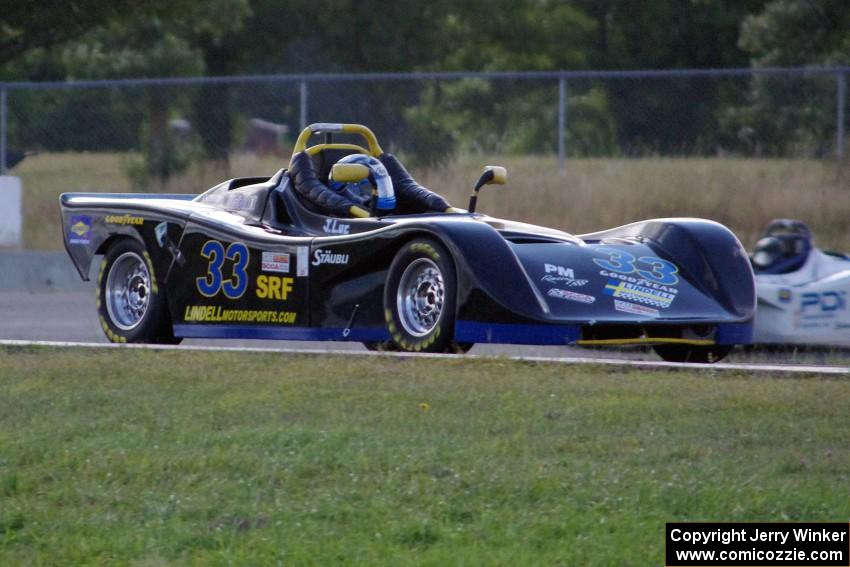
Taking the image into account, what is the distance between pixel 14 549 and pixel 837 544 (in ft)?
8.15

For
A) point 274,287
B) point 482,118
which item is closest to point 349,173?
point 274,287

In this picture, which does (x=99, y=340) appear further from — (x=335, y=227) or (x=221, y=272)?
(x=335, y=227)

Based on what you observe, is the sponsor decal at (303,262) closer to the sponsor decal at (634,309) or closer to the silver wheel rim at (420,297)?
the silver wheel rim at (420,297)

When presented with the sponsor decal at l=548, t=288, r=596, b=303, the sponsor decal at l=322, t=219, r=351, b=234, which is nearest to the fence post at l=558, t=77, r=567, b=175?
the sponsor decal at l=322, t=219, r=351, b=234

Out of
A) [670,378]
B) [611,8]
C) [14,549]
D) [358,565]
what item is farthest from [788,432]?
[611,8]

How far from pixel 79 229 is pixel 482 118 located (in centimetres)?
1046

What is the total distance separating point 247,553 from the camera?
4711 mm

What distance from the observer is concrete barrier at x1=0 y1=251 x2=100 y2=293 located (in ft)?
51.9

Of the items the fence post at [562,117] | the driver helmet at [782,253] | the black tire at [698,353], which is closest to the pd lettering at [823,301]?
the driver helmet at [782,253]

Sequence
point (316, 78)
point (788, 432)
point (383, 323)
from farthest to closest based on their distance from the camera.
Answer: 1. point (316, 78)
2. point (383, 323)
3. point (788, 432)

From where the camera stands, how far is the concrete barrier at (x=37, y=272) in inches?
623

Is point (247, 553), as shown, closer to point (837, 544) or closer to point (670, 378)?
point (837, 544)

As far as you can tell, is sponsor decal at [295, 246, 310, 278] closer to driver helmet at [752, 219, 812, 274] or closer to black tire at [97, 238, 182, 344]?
black tire at [97, 238, 182, 344]

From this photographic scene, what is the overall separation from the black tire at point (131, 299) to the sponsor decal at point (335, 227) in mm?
1146
